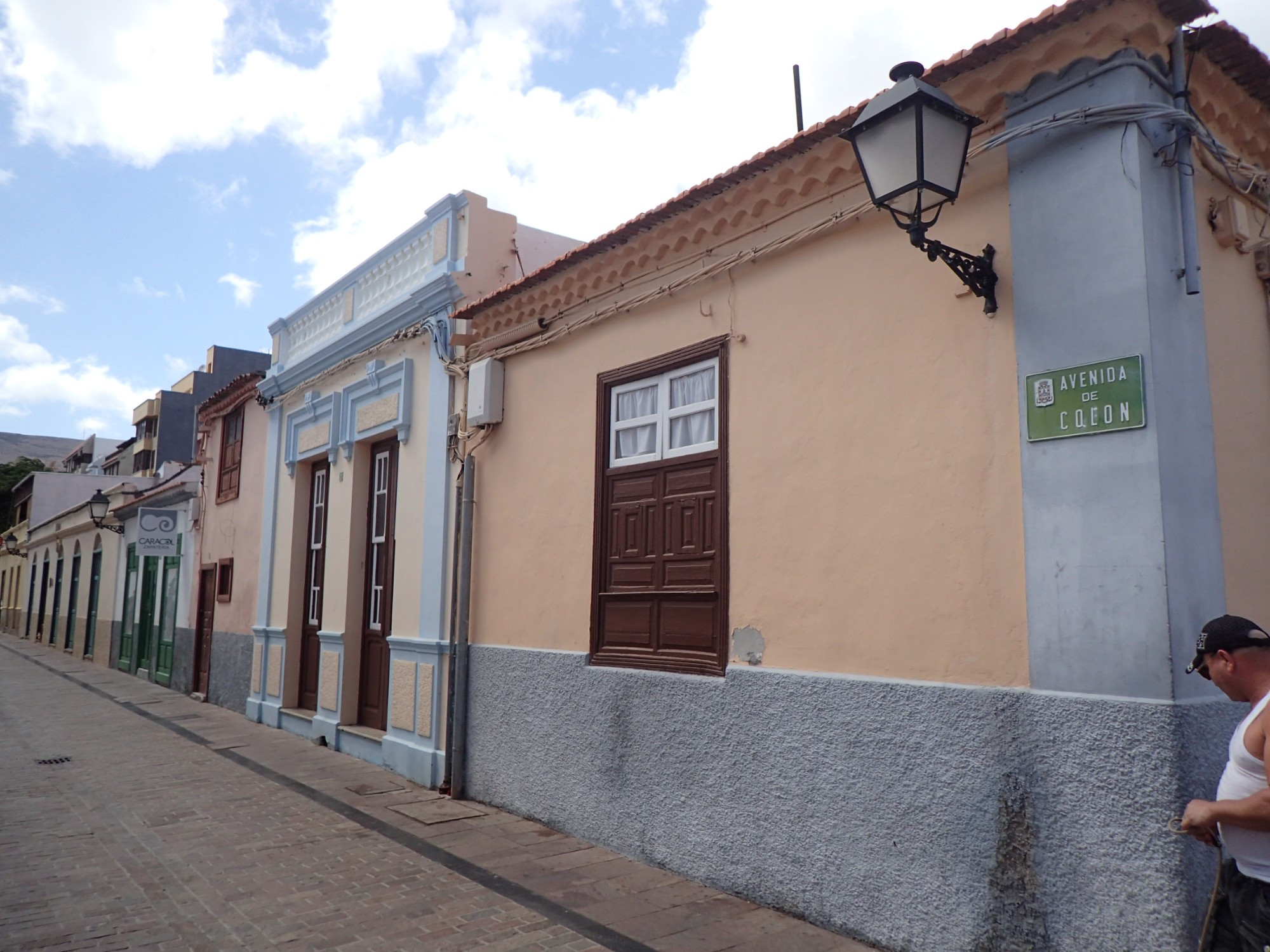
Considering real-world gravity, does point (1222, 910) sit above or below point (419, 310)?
below

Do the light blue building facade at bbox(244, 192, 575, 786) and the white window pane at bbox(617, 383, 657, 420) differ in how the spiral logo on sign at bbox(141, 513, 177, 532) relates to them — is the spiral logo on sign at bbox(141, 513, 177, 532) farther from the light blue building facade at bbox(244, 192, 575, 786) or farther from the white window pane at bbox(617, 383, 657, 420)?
the white window pane at bbox(617, 383, 657, 420)

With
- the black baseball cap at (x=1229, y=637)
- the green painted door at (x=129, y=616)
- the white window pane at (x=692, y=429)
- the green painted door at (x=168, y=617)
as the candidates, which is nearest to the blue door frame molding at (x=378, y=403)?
the white window pane at (x=692, y=429)

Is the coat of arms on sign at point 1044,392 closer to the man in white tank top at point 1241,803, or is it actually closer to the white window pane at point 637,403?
the man in white tank top at point 1241,803

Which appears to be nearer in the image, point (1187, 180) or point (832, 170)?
point (1187, 180)

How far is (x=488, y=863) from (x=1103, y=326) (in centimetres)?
456

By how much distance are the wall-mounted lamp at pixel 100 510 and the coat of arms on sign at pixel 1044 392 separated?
21.2 meters

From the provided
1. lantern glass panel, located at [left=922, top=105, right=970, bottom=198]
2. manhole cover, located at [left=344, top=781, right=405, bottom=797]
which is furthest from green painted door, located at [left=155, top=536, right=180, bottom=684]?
lantern glass panel, located at [left=922, top=105, right=970, bottom=198]

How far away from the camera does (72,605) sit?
85.1 feet

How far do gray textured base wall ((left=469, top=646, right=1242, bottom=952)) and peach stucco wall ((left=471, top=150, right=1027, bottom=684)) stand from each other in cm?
24

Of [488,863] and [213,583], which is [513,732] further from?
[213,583]

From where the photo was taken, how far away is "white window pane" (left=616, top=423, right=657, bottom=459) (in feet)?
20.3

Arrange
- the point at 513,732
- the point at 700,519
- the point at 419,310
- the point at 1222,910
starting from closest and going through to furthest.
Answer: the point at 1222,910 < the point at 700,519 < the point at 513,732 < the point at 419,310

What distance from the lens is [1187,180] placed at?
394 cm

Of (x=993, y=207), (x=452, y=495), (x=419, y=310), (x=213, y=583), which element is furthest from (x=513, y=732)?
(x=213, y=583)
